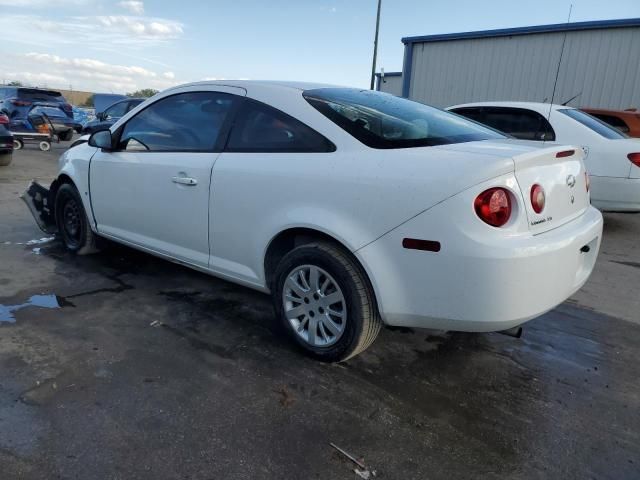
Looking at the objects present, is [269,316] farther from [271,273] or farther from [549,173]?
[549,173]

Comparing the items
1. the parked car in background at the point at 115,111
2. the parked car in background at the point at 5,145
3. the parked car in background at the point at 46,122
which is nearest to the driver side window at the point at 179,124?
the parked car in background at the point at 5,145

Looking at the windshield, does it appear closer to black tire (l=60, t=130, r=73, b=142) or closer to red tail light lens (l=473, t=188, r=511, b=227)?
red tail light lens (l=473, t=188, r=511, b=227)

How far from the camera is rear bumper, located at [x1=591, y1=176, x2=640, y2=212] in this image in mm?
5863

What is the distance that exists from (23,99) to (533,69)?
14.7 meters

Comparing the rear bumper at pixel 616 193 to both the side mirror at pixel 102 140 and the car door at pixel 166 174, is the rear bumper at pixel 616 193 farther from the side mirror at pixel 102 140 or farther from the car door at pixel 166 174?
the side mirror at pixel 102 140

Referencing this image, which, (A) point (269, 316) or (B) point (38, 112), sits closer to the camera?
(A) point (269, 316)

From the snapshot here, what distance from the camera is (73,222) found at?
4754 mm

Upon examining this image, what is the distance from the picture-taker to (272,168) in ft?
9.49

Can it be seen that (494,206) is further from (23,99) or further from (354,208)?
(23,99)

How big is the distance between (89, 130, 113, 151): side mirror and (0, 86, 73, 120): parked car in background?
12.3 metres

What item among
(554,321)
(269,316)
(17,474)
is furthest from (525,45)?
(17,474)

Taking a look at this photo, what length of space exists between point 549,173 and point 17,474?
269 cm

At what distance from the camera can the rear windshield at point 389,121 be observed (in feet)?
8.90

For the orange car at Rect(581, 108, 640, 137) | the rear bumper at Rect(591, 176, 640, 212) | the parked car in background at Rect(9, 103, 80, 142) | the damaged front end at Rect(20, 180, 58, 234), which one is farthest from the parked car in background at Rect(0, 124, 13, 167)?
the orange car at Rect(581, 108, 640, 137)
